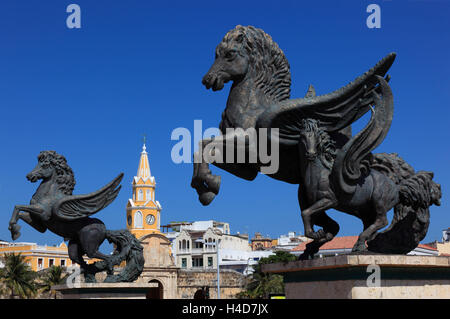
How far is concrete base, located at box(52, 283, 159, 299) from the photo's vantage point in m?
9.77

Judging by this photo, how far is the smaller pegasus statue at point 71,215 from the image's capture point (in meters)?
9.96

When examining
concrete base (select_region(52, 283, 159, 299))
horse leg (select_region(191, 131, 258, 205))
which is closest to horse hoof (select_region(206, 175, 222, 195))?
horse leg (select_region(191, 131, 258, 205))

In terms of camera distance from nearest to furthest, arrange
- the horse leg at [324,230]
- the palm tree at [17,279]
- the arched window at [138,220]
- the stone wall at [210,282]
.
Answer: the horse leg at [324,230] → the palm tree at [17,279] → the stone wall at [210,282] → the arched window at [138,220]

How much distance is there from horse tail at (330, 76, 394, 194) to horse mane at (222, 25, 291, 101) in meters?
0.93

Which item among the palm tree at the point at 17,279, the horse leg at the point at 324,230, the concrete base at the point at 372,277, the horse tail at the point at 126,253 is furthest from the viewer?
the palm tree at the point at 17,279

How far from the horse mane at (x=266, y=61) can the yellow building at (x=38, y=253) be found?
1830 inches

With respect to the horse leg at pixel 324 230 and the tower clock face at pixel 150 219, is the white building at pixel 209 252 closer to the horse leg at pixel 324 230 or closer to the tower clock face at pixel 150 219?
the tower clock face at pixel 150 219

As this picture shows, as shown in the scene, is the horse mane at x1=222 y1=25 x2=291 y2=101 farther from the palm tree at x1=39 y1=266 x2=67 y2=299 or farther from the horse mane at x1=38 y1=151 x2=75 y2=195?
the palm tree at x1=39 y1=266 x2=67 y2=299

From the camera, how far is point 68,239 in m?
10.6

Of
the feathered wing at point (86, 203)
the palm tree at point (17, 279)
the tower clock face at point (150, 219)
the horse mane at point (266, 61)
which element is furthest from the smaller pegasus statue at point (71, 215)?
the tower clock face at point (150, 219)

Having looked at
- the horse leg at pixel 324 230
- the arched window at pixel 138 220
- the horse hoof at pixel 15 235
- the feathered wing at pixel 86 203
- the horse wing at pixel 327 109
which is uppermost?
the arched window at pixel 138 220

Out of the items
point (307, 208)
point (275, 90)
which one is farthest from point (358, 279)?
point (275, 90)

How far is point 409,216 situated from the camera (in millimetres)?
5613

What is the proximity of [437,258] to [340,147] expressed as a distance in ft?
4.66
